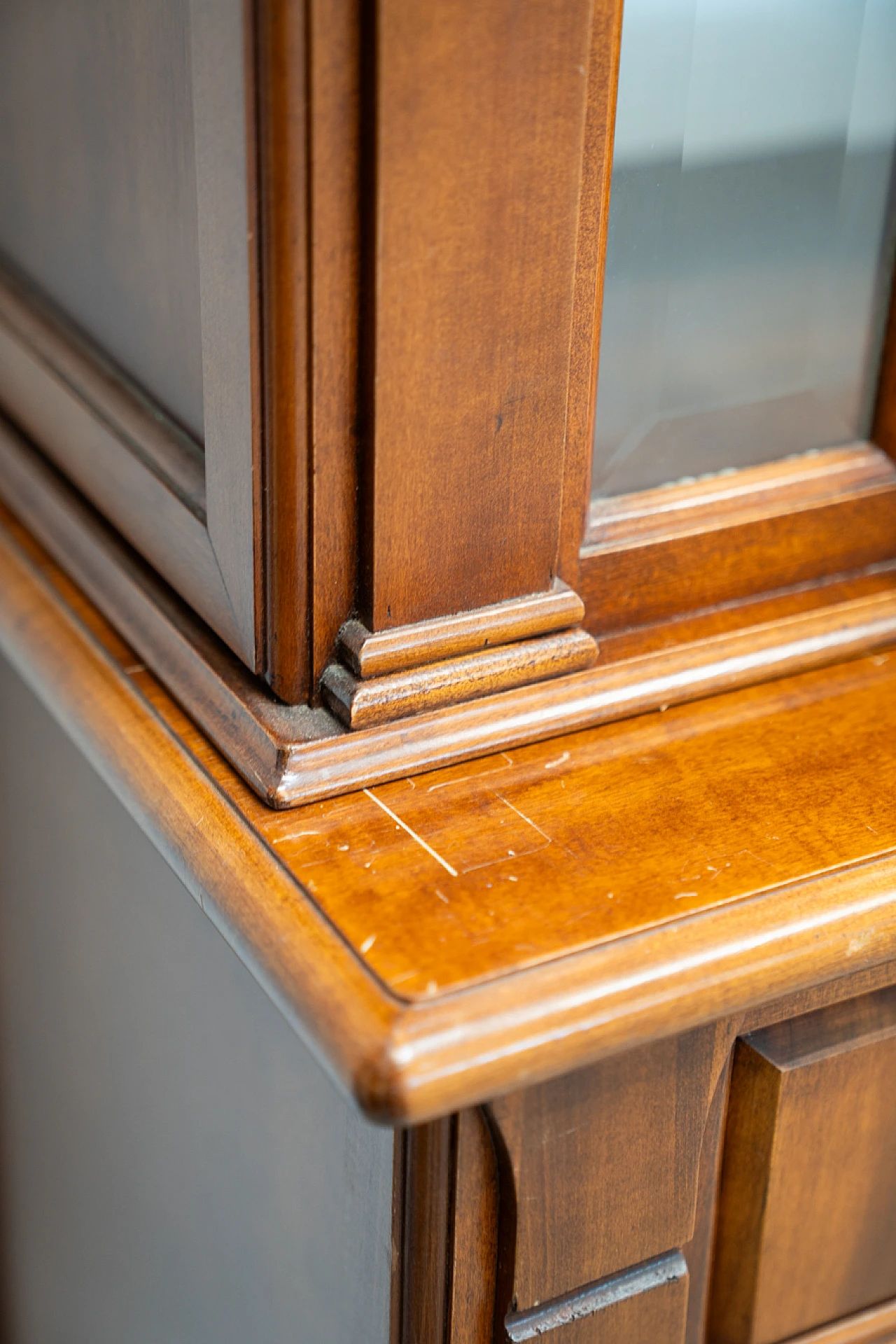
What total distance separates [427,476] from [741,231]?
0.55 ft

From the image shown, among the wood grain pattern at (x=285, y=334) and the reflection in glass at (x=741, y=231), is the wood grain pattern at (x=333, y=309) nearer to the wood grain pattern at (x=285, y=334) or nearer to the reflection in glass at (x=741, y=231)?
the wood grain pattern at (x=285, y=334)

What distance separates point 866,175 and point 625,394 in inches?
5.4

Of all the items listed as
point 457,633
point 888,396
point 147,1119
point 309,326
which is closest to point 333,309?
point 309,326

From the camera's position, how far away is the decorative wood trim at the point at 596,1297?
525 millimetres

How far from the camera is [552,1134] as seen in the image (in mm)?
496

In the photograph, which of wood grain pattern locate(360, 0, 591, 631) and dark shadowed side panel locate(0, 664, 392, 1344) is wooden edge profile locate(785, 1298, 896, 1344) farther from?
wood grain pattern locate(360, 0, 591, 631)

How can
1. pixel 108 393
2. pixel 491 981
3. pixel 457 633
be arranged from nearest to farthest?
pixel 491 981 < pixel 457 633 < pixel 108 393

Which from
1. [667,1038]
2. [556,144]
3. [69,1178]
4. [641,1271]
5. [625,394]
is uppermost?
[556,144]

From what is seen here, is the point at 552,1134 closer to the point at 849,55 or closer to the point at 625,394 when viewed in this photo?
the point at 625,394

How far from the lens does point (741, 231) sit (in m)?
0.58

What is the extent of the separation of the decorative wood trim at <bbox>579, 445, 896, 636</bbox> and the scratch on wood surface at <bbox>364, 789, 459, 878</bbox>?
0.41 feet

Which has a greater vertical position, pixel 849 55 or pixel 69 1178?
pixel 849 55

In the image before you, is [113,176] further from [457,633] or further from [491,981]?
[491,981]

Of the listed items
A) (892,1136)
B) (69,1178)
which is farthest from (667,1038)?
(69,1178)
